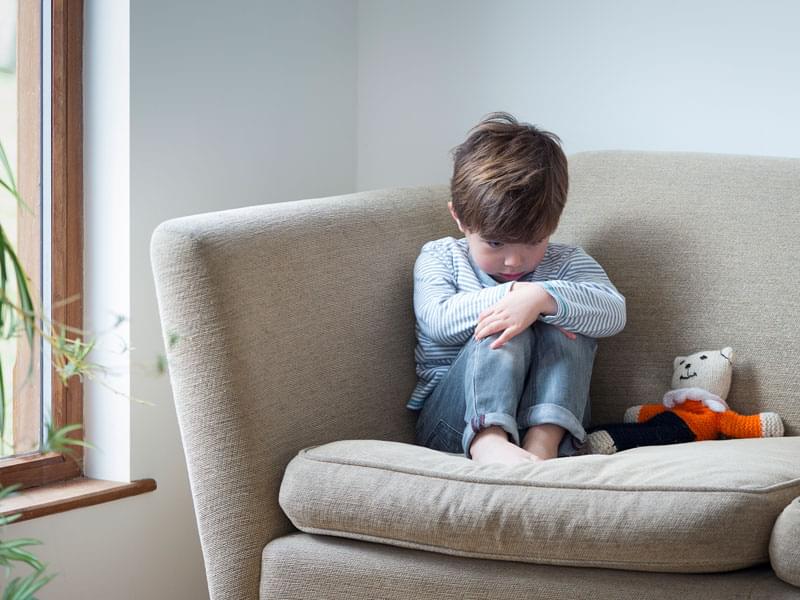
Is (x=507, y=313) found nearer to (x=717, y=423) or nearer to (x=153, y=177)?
(x=717, y=423)

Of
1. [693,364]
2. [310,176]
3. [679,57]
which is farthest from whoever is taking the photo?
[310,176]

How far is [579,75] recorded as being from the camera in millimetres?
2223

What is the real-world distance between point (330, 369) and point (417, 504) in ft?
1.15

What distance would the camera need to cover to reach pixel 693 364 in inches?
67.4

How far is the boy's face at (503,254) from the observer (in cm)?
169

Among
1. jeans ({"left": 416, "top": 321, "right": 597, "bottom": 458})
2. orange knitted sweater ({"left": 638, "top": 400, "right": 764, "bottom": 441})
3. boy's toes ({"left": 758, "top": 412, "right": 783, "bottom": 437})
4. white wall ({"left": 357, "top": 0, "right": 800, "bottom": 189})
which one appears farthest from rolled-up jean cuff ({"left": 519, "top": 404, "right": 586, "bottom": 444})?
white wall ({"left": 357, "top": 0, "right": 800, "bottom": 189})

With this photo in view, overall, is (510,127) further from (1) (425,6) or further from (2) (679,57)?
(1) (425,6)

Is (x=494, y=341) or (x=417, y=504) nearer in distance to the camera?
(x=417, y=504)

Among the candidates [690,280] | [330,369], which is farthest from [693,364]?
[330,369]

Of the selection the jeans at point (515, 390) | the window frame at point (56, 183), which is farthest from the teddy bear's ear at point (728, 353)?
the window frame at point (56, 183)

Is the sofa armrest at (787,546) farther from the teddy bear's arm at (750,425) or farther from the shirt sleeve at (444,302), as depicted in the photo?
the shirt sleeve at (444,302)

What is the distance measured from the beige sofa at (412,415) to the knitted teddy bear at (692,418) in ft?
0.19

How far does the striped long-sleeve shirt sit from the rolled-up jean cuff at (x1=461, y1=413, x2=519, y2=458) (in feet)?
0.62

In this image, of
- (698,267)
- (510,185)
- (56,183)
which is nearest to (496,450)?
(510,185)
